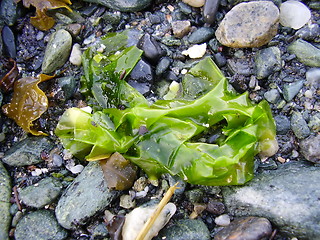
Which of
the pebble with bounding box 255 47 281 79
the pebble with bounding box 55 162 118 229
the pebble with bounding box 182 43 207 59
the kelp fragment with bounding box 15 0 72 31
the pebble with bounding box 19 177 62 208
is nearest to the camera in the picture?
the pebble with bounding box 55 162 118 229

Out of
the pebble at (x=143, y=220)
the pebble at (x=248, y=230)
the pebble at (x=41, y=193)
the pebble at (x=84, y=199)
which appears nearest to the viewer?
the pebble at (x=248, y=230)

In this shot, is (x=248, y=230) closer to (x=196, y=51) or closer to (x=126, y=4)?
(x=196, y=51)

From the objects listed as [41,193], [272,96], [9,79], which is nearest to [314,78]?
[272,96]

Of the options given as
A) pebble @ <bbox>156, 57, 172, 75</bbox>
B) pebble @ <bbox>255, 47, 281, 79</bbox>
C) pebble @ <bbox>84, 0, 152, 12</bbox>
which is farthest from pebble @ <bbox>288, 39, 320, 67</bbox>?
pebble @ <bbox>84, 0, 152, 12</bbox>

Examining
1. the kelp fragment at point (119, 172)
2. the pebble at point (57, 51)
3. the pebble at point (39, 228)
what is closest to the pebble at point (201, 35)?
the pebble at point (57, 51)

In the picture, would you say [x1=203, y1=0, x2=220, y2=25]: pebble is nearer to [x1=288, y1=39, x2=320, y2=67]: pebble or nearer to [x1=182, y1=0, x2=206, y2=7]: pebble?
[x1=182, y1=0, x2=206, y2=7]: pebble

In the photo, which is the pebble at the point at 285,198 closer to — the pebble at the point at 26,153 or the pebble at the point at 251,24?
the pebble at the point at 251,24

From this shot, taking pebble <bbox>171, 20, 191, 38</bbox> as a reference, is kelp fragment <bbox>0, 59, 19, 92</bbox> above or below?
below
